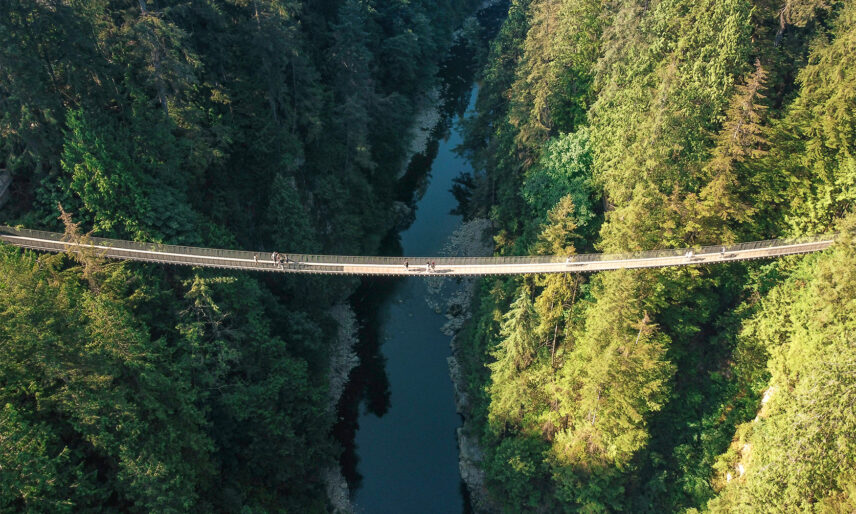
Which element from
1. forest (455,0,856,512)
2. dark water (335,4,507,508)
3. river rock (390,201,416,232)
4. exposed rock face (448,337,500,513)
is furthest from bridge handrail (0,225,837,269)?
river rock (390,201,416,232)

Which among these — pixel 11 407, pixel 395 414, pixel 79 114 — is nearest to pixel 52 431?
pixel 11 407

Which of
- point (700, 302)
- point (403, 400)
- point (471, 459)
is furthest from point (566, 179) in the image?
point (403, 400)

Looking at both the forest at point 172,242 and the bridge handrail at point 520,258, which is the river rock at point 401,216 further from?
the bridge handrail at point 520,258

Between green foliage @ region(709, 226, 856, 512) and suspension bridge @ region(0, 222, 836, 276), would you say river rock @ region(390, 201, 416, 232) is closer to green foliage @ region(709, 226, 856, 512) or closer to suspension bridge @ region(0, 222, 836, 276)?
suspension bridge @ region(0, 222, 836, 276)

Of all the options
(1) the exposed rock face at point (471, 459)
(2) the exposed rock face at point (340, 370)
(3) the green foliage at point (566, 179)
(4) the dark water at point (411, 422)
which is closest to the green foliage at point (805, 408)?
(3) the green foliage at point (566, 179)

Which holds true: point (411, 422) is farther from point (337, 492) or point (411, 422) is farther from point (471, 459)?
point (337, 492)
